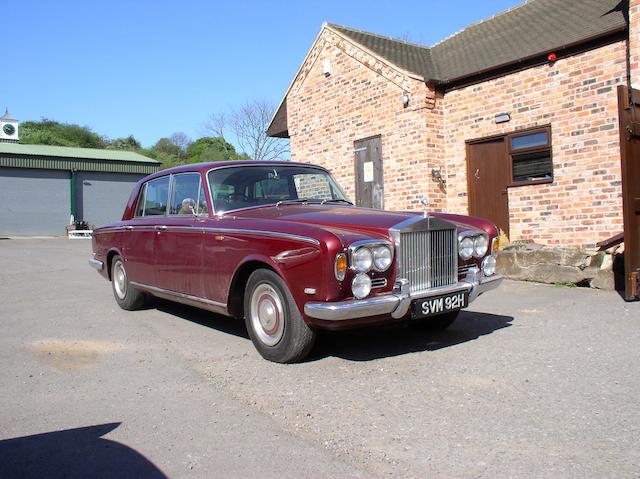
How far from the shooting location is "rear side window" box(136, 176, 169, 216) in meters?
6.05

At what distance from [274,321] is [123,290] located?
3.32 meters

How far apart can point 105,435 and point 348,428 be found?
133 centimetres

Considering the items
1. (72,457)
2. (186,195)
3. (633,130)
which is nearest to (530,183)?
(633,130)

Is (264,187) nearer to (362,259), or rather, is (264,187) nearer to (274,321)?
(274,321)

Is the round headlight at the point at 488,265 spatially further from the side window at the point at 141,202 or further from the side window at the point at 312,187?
the side window at the point at 141,202

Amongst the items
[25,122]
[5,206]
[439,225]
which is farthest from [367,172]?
[25,122]

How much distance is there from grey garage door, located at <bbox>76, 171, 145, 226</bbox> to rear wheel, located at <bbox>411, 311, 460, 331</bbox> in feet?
84.8

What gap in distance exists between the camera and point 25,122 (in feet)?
189

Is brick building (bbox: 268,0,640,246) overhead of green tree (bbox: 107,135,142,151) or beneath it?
beneath

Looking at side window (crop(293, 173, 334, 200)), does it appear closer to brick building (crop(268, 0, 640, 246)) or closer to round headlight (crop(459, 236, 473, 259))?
round headlight (crop(459, 236, 473, 259))

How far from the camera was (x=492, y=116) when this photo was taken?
9.91 m

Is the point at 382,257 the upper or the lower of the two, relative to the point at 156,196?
lower

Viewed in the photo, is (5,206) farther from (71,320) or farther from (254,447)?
(254,447)

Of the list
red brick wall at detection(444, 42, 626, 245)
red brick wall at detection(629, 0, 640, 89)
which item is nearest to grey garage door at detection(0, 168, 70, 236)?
red brick wall at detection(444, 42, 626, 245)
